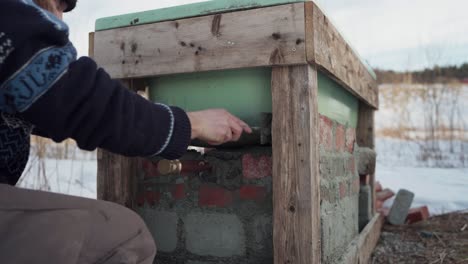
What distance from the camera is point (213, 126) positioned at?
1308 millimetres

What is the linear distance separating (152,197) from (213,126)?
0.72 m

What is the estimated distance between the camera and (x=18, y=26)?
31.9 inches

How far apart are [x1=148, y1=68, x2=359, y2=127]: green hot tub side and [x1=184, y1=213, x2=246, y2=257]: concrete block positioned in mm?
420

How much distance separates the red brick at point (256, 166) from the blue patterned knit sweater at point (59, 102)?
25.1 inches

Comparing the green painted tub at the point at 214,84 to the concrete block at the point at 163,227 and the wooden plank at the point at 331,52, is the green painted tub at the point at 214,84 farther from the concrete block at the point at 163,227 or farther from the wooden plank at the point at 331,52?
the concrete block at the point at 163,227

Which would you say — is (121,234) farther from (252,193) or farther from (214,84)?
(214,84)

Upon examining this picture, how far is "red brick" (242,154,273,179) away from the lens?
66.0 inches

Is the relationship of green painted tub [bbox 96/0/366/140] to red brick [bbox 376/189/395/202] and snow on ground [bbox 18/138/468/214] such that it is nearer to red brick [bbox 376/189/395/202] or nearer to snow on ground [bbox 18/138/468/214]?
snow on ground [bbox 18/138/468/214]

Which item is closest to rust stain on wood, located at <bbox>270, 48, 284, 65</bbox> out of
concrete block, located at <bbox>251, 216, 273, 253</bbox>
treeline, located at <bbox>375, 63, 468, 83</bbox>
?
concrete block, located at <bbox>251, 216, 273, 253</bbox>

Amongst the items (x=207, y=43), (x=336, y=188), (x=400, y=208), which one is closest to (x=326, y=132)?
(x=336, y=188)

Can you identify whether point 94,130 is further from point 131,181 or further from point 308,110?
point 131,181

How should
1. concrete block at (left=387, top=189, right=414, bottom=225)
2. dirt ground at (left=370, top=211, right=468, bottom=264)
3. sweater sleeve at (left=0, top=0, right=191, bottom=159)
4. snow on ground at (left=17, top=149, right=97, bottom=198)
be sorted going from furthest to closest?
snow on ground at (left=17, top=149, right=97, bottom=198) < concrete block at (left=387, top=189, right=414, bottom=225) < dirt ground at (left=370, top=211, right=468, bottom=264) < sweater sleeve at (left=0, top=0, right=191, bottom=159)

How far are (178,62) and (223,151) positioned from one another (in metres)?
0.41

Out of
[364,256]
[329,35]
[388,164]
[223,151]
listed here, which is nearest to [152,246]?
[223,151]
